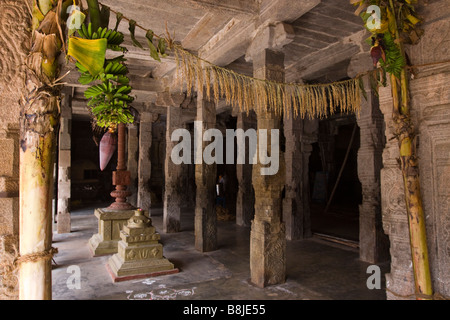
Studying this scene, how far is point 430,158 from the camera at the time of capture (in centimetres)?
278

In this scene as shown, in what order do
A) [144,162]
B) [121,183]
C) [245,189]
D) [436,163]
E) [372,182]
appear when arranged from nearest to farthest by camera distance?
[436,163] → [372,182] → [121,183] → [245,189] → [144,162]

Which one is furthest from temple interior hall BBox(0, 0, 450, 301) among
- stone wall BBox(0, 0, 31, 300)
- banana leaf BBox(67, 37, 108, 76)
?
banana leaf BBox(67, 37, 108, 76)

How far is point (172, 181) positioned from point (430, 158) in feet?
23.7

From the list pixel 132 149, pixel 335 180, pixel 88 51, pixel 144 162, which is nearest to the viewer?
pixel 88 51

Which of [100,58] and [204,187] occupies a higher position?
[100,58]

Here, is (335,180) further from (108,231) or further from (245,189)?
(108,231)

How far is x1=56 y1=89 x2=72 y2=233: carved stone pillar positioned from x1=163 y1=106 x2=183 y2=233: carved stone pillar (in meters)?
3.15

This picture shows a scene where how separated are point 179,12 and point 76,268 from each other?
17.0 feet

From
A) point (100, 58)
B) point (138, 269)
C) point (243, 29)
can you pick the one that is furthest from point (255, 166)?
point (100, 58)

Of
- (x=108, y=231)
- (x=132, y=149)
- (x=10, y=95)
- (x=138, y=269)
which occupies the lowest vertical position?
(x=138, y=269)

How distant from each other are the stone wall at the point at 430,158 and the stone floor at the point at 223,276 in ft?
6.90

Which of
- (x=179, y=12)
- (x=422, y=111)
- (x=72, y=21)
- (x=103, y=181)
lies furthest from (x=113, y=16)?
(x=103, y=181)

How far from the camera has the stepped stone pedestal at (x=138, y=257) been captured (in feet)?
17.6

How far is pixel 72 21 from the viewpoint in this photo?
1799 mm
